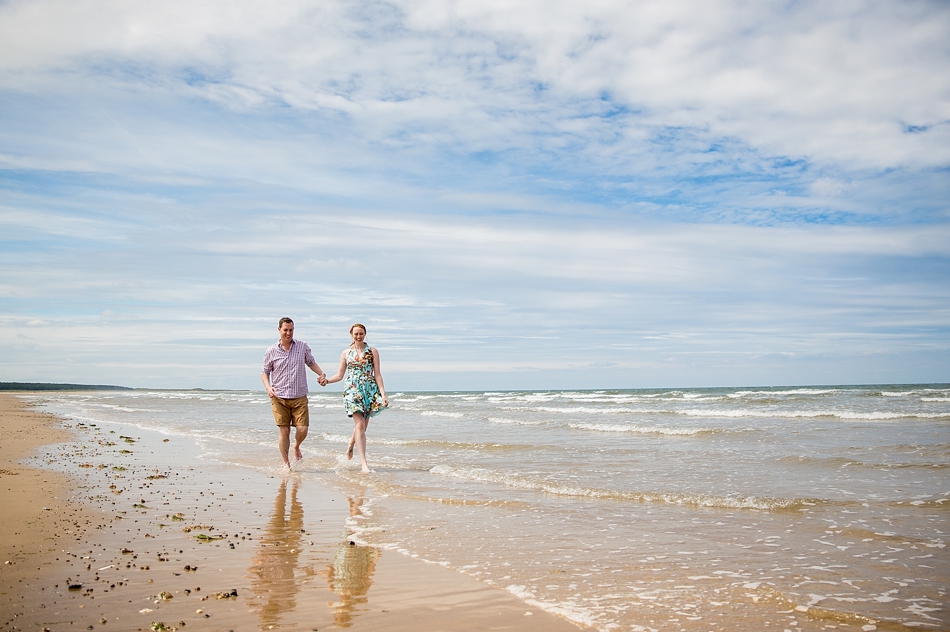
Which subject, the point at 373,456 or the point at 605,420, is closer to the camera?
the point at 373,456

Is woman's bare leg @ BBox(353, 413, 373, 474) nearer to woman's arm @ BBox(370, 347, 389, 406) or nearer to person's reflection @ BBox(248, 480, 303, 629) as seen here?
woman's arm @ BBox(370, 347, 389, 406)

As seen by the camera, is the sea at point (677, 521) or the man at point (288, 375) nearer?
the sea at point (677, 521)

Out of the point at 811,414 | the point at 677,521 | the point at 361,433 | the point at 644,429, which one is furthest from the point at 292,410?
the point at 811,414

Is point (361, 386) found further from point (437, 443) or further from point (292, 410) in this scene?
point (437, 443)

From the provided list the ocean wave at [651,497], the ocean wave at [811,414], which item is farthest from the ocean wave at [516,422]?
the ocean wave at [651,497]

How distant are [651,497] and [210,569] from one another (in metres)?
4.65

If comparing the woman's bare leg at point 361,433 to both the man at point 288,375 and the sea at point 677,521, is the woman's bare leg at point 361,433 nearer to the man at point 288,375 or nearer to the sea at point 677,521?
the sea at point 677,521

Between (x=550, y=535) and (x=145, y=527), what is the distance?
3441 mm

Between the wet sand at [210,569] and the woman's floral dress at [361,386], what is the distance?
1.44 meters

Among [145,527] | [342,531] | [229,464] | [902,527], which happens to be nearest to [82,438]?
[229,464]

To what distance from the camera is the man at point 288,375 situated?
8.77 metres

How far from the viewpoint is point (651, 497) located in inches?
278

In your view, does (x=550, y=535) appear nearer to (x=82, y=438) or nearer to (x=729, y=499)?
(x=729, y=499)

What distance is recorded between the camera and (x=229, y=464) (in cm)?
1020
